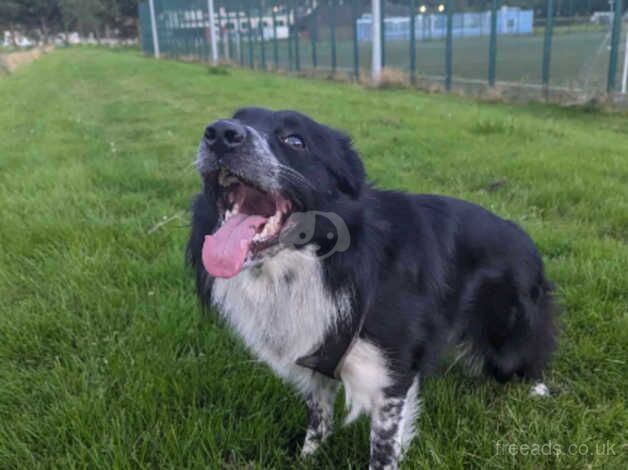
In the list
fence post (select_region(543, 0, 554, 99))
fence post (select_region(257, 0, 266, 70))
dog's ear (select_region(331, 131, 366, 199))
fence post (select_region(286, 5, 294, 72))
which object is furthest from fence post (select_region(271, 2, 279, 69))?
dog's ear (select_region(331, 131, 366, 199))

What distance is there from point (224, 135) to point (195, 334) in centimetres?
131

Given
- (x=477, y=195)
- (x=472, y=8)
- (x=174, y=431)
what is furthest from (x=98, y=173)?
(x=472, y=8)

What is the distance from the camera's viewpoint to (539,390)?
2400mm

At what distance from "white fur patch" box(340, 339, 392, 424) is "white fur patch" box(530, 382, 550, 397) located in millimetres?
867

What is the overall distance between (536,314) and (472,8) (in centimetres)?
1141

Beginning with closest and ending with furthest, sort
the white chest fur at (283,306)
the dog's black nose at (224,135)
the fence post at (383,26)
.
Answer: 1. the dog's black nose at (224,135)
2. the white chest fur at (283,306)
3. the fence post at (383,26)

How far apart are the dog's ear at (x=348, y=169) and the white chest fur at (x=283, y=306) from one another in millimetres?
298

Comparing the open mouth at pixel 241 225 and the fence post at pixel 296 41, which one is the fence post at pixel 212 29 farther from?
the open mouth at pixel 241 225

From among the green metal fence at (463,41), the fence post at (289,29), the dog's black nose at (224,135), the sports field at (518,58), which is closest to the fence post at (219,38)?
the green metal fence at (463,41)

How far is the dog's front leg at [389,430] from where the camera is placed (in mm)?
1936

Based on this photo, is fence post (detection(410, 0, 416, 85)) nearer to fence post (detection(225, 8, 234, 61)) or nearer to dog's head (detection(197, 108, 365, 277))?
dog's head (detection(197, 108, 365, 277))

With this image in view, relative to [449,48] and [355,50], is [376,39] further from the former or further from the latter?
[449,48]

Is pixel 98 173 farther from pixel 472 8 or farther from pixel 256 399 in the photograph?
pixel 472 8

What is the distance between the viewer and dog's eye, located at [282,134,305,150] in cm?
191
